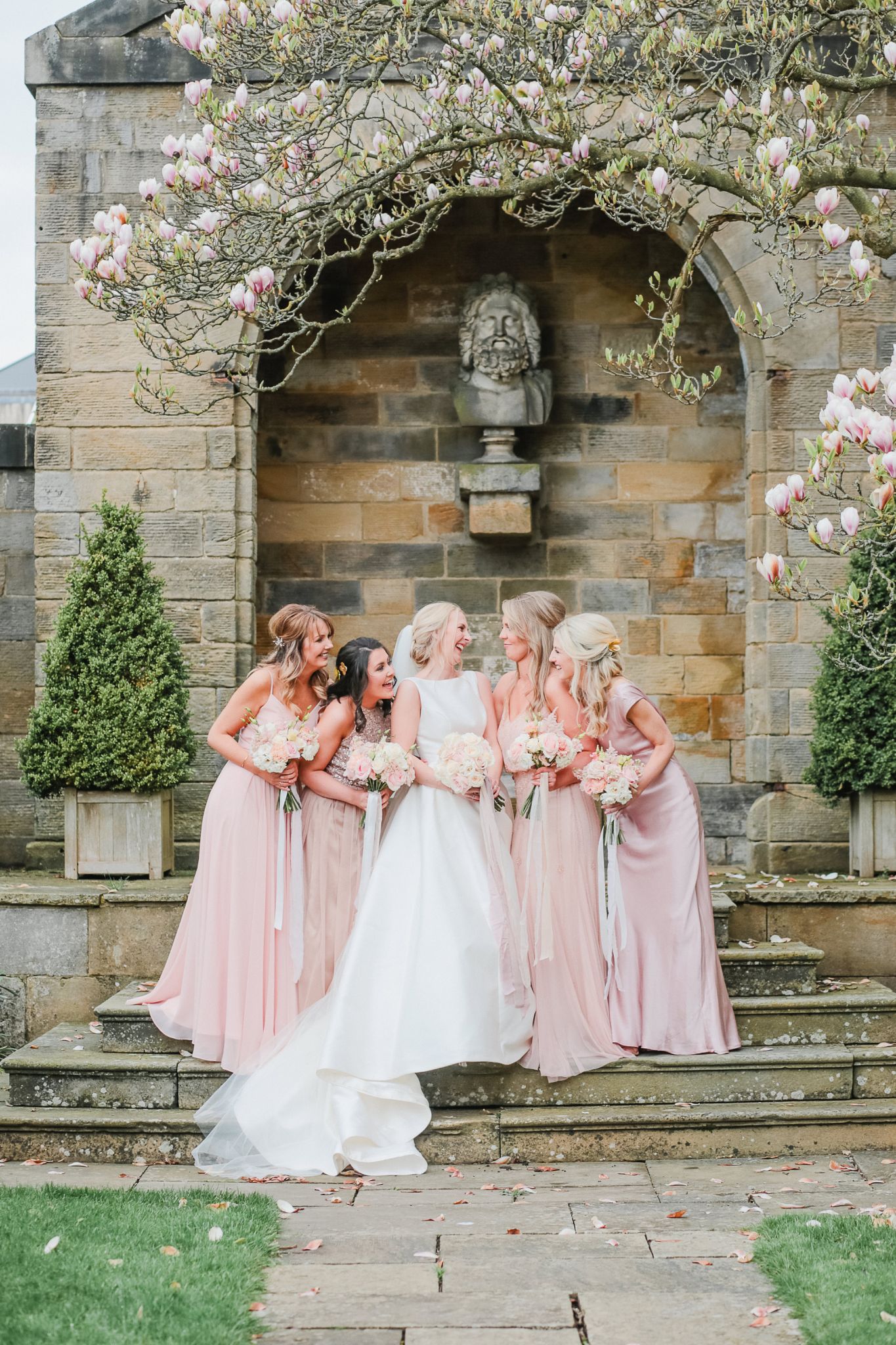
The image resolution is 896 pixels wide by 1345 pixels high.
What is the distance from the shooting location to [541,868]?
5609 mm

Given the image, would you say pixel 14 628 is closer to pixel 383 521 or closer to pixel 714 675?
pixel 383 521

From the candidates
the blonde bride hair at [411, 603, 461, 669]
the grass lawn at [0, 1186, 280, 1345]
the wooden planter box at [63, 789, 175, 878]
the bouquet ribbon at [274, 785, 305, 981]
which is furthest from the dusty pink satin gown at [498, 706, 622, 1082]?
the wooden planter box at [63, 789, 175, 878]

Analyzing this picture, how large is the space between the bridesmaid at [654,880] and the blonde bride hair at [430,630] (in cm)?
51

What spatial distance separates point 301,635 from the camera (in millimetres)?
5883

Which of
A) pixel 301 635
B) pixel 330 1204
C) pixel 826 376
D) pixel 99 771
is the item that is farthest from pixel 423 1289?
pixel 826 376

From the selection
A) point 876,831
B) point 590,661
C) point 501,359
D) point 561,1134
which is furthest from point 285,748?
point 501,359

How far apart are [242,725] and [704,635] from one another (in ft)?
12.0

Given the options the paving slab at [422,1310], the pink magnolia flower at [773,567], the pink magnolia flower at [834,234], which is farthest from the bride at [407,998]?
the pink magnolia flower at [834,234]

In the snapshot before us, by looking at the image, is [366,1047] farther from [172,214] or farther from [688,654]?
[172,214]

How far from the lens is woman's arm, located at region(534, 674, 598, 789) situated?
5.76m

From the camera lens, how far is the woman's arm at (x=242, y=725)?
5.75 metres

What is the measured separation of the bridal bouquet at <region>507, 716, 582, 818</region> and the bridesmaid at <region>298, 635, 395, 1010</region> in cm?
64

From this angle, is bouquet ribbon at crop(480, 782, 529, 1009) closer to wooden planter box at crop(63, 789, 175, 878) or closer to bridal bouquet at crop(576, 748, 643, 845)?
bridal bouquet at crop(576, 748, 643, 845)

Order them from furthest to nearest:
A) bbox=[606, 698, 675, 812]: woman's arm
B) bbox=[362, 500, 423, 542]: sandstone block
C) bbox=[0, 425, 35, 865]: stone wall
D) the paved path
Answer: bbox=[362, 500, 423, 542]: sandstone block, bbox=[0, 425, 35, 865]: stone wall, bbox=[606, 698, 675, 812]: woman's arm, the paved path
